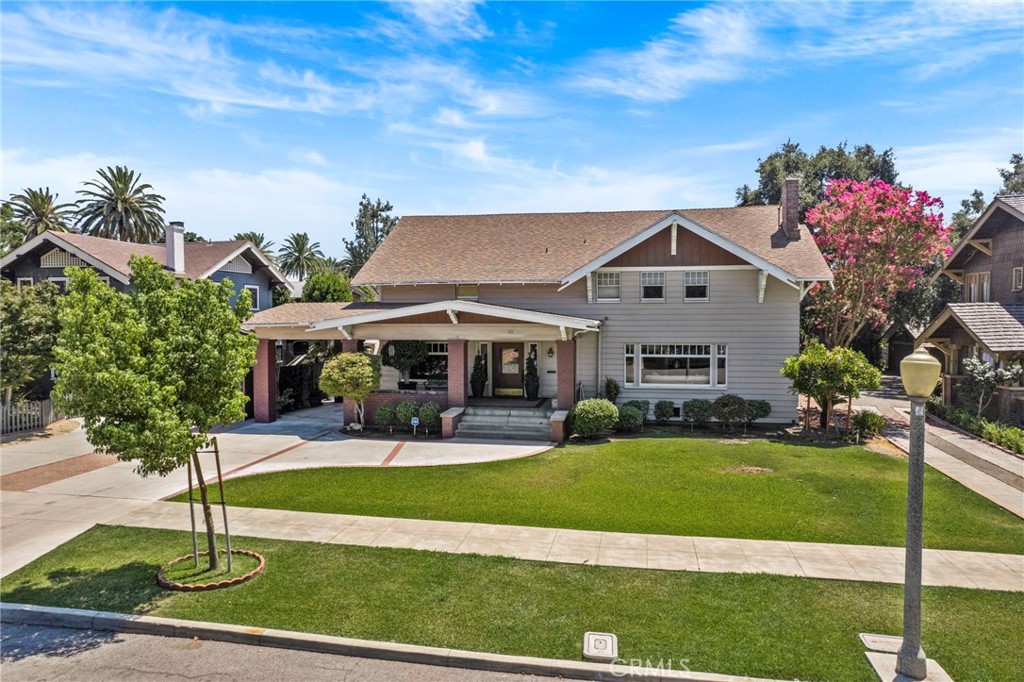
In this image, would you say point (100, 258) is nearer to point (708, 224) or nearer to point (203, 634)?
point (203, 634)

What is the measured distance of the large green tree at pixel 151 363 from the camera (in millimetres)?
7645

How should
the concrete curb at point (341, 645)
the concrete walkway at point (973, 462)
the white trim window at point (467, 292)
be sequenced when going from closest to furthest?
the concrete curb at point (341, 645), the concrete walkway at point (973, 462), the white trim window at point (467, 292)

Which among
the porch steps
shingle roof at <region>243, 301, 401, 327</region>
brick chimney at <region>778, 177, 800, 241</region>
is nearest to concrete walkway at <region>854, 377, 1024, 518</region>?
brick chimney at <region>778, 177, 800, 241</region>

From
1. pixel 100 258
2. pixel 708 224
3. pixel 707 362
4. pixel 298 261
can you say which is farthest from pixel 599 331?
pixel 298 261

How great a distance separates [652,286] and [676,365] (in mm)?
2781

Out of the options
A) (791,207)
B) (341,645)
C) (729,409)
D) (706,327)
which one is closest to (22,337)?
(341,645)

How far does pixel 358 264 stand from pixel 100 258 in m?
34.8

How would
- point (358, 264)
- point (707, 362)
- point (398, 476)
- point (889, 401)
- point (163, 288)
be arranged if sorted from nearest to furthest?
point (163, 288) → point (398, 476) → point (707, 362) → point (889, 401) → point (358, 264)

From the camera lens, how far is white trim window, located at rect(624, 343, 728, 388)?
2069cm

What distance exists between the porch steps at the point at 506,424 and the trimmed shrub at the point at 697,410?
4.40 metres

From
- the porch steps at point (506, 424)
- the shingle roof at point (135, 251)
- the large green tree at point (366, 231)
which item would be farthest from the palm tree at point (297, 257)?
the porch steps at point (506, 424)

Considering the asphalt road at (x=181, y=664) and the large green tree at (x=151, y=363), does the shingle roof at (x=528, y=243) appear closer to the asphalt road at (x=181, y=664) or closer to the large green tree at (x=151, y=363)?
the large green tree at (x=151, y=363)

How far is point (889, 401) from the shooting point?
84.5ft

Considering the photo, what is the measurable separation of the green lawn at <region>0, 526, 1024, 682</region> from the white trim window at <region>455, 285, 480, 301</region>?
45.2ft
